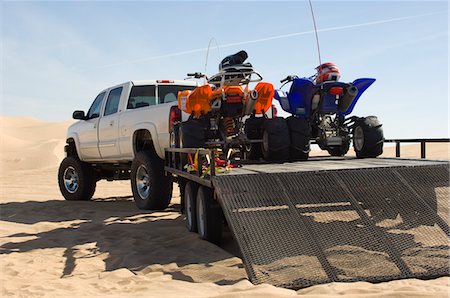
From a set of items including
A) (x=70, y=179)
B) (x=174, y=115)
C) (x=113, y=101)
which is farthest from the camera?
(x=70, y=179)

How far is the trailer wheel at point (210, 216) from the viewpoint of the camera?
5871 millimetres

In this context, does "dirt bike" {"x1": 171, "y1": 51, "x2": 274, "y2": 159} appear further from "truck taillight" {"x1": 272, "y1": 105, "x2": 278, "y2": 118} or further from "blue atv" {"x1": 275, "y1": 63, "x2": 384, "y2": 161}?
"truck taillight" {"x1": 272, "y1": 105, "x2": 278, "y2": 118}

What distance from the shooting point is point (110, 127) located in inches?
403

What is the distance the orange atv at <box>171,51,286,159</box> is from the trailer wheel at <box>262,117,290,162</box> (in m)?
0.35

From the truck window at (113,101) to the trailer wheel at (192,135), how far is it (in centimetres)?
340

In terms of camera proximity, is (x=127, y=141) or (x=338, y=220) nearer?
(x=338, y=220)

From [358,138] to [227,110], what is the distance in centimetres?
199

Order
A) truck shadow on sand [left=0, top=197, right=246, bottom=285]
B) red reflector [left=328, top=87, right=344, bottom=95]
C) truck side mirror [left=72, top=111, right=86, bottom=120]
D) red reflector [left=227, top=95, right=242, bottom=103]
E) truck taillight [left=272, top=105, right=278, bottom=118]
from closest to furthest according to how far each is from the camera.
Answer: truck shadow on sand [left=0, top=197, right=246, bottom=285] < red reflector [left=227, top=95, right=242, bottom=103] < red reflector [left=328, top=87, right=344, bottom=95] < truck taillight [left=272, top=105, right=278, bottom=118] < truck side mirror [left=72, top=111, right=86, bottom=120]

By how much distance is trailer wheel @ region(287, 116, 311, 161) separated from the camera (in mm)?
7309

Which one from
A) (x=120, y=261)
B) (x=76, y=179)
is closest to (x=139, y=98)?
(x=76, y=179)

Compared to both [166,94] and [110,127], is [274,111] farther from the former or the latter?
[110,127]

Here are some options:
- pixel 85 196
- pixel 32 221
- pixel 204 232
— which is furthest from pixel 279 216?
pixel 85 196

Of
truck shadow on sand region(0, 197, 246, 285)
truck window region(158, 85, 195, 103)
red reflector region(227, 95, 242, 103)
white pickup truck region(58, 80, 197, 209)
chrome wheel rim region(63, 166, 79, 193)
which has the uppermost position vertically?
truck window region(158, 85, 195, 103)

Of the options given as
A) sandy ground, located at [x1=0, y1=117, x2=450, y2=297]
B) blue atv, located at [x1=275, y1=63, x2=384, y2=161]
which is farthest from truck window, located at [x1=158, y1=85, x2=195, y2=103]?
blue atv, located at [x1=275, y1=63, x2=384, y2=161]
